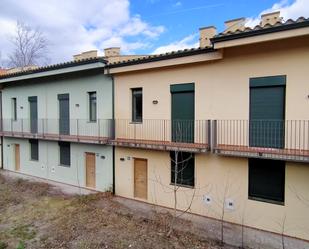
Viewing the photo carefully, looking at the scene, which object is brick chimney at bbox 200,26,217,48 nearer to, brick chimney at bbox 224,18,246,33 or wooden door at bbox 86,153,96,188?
brick chimney at bbox 224,18,246,33

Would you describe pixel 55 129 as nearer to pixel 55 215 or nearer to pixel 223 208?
pixel 55 215

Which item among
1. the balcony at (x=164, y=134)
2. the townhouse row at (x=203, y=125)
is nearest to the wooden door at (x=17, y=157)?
the townhouse row at (x=203, y=125)

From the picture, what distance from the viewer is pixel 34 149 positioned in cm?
1791

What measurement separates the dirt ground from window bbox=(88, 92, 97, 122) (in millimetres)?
4299

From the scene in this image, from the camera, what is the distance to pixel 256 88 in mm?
9125

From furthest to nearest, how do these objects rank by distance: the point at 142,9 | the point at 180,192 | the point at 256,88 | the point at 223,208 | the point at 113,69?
the point at 142,9 < the point at 113,69 < the point at 180,192 < the point at 223,208 < the point at 256,88

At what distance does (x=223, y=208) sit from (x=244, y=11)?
874cm

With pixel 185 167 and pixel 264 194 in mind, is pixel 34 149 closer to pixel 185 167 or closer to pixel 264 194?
pixel 185 167

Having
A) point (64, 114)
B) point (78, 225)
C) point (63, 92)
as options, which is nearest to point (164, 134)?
point (78, 225)

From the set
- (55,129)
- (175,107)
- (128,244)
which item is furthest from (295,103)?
(55,129)

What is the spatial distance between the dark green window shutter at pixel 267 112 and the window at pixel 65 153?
11061 millimetres

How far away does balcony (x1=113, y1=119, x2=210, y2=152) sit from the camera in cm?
1016

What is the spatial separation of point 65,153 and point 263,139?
11.9m

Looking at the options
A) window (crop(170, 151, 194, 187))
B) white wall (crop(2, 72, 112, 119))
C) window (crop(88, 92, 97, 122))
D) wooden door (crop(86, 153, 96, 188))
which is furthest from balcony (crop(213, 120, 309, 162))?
wooden door (crop(86, 153, 96, 188))
